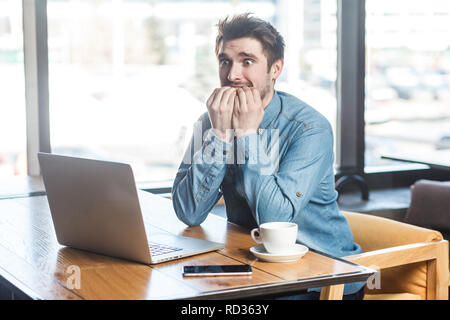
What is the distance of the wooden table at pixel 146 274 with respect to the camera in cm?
137

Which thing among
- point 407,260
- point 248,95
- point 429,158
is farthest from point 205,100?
point 407,260

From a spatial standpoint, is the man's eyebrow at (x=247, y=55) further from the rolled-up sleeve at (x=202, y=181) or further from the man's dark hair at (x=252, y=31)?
the rolled-up sleeve at (x=202, y=181)

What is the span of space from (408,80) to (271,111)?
199cm

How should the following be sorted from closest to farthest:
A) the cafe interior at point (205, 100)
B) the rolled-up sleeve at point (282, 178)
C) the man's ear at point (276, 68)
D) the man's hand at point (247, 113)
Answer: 1. the rolled-up sleeve at point (282, 178)
2. the man's hand at point (247, 113)
3. the cafe interior at point (205, 100)
4. the man's ear at point (276, 68)

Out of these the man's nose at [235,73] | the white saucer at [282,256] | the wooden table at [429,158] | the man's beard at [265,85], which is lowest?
the white saucer at [282,256]

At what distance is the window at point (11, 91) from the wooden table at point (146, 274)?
4.43 feet

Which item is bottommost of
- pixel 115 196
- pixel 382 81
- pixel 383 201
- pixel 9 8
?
pixel 383 201

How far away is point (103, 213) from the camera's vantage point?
1.60 metres

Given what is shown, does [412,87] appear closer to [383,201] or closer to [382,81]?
[382,81]

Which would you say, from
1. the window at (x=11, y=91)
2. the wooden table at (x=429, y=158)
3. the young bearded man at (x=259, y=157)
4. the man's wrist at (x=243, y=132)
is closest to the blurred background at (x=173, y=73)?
the window at (x=11, y=91)

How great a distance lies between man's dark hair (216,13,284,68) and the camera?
217cm
